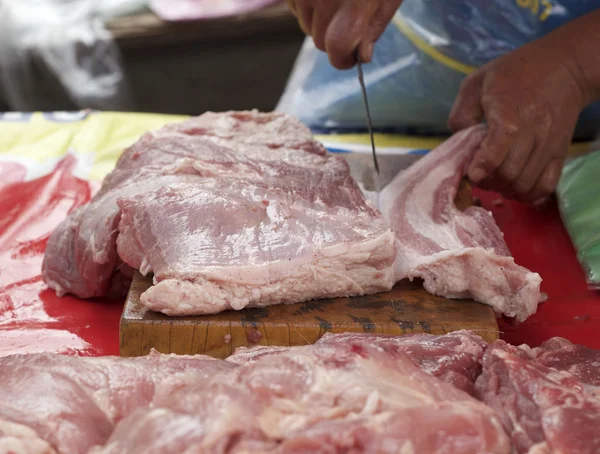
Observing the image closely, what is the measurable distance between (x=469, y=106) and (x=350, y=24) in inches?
27.0

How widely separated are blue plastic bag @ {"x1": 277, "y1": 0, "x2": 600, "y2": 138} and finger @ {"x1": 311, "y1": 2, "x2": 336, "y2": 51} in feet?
3.05

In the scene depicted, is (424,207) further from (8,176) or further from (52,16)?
(52,16)

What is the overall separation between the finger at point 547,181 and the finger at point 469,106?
0.36 metres

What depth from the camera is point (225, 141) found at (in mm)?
2695

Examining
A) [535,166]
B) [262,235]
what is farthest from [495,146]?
[262,235]

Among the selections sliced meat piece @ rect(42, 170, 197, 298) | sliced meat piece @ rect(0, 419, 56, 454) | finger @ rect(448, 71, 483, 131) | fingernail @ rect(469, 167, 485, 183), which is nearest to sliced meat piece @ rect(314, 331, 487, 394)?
sliced meat piece @ rect(0, 419, 56, 454)

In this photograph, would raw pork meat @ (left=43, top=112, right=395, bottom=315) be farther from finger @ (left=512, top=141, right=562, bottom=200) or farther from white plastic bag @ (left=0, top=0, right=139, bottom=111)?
white plastic bag @ (left=0, top=0, right=139, bottom=111)

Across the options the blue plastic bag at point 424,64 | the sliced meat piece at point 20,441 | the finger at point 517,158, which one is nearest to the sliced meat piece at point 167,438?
the sliced meat piece at point 20,441

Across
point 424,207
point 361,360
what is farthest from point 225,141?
point 361,360

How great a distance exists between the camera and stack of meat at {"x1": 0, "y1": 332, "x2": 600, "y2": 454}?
4.11 ft

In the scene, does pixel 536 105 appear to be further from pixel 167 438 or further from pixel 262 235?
pixel 167 438

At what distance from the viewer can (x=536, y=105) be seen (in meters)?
2.79

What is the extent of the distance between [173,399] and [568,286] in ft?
5.63

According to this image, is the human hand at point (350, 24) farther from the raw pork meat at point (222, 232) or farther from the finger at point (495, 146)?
the finger at point (495, 146)
